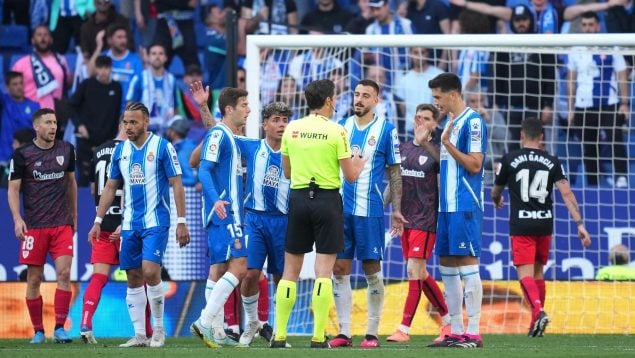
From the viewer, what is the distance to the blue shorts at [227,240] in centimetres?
995

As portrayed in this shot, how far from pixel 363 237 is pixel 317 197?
994 millimetres

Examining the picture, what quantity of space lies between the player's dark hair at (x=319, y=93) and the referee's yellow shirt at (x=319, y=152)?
0.37ft

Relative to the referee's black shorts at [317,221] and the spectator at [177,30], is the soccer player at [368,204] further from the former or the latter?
the spectator at [177,30]

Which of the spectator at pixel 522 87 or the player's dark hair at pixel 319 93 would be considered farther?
the spectator at pixel 522 87

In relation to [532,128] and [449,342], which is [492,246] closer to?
[532,128]

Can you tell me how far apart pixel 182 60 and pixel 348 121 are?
7.70 m

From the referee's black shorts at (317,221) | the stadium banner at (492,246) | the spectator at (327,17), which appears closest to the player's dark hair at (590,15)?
the spectator at (327,17)

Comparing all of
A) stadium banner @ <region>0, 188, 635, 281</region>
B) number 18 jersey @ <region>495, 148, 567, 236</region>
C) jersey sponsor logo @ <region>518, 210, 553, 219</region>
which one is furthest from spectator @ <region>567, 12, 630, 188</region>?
jersey sponsor logo @ <region>518, 210, 553, 219</region>

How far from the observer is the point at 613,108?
1491 centimetres

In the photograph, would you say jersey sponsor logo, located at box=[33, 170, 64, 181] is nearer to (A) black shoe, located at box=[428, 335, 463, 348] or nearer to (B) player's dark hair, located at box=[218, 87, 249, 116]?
(B) player's dark hair, located at box=[218, 87, 249, 116]

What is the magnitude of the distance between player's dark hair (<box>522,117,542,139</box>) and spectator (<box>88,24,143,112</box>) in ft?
23.0

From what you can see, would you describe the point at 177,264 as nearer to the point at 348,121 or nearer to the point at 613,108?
the point at 348,121

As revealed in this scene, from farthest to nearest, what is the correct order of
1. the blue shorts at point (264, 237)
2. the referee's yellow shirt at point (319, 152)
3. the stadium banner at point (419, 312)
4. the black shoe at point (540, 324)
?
the stadium banner at point (419, 312), the black shoe at point (540, 324), the blue shorts at point (264, 237), the referee's yellow shirt at point (319, 152)

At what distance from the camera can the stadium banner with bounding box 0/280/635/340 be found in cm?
1327
